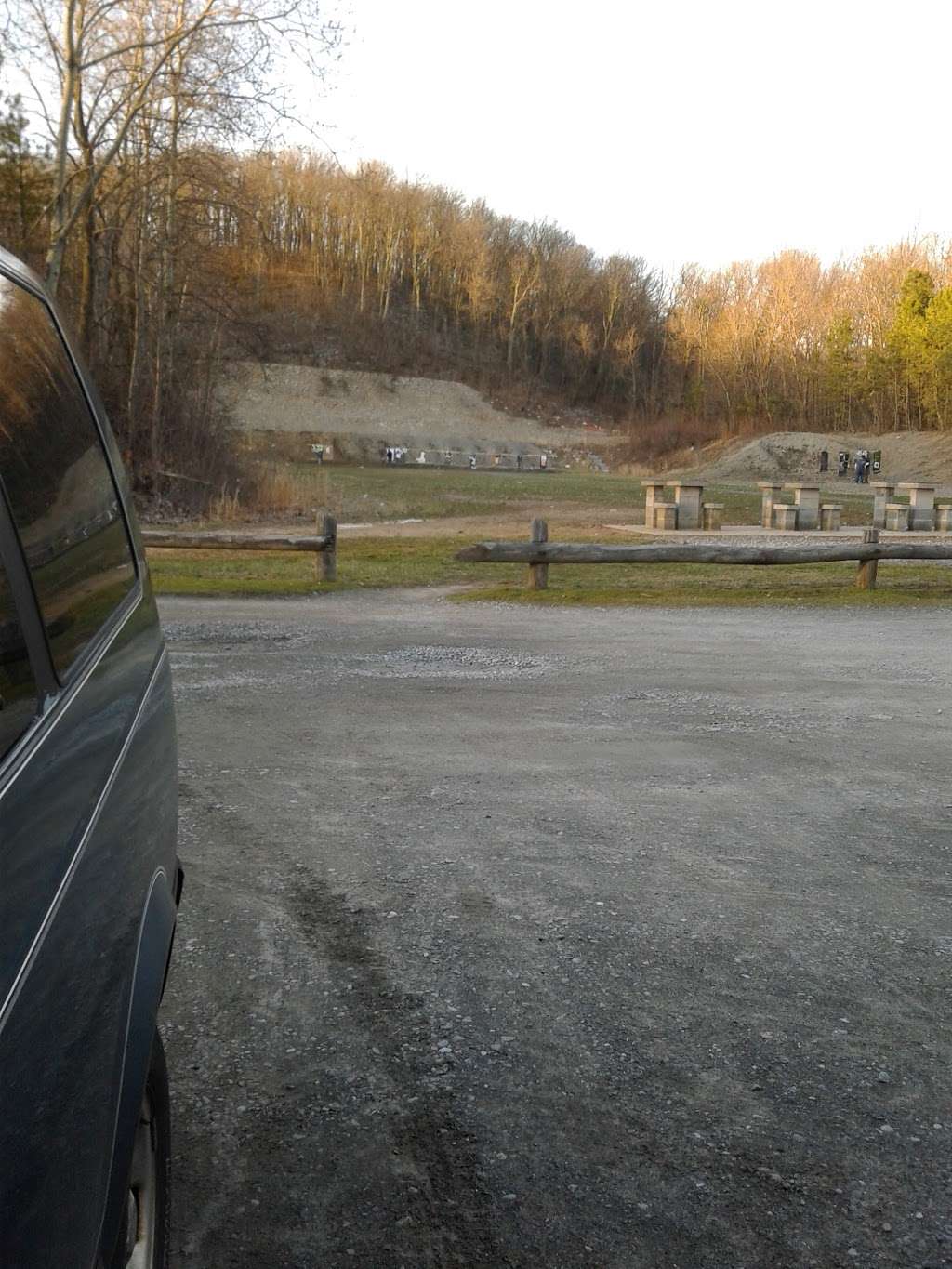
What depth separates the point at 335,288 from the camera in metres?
119

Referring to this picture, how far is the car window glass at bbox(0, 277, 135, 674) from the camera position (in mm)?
1978

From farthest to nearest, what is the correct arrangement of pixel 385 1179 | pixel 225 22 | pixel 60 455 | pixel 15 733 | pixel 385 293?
pixel 385 293
pixel 225 22
pixel 385 1179
pixel 60 455
pixel 15 733

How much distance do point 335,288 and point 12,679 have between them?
122 metres

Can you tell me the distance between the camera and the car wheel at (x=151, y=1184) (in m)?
1.93

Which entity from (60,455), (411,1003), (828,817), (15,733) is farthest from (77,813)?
(828,817)

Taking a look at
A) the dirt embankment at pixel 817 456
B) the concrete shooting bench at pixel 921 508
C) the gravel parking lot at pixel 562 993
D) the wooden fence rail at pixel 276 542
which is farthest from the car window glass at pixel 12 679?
the dirt embankment at pixel 817 456

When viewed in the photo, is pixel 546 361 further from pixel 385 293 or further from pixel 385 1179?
pixel 385 1179

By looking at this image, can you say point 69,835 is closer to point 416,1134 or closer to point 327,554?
point 416,1134

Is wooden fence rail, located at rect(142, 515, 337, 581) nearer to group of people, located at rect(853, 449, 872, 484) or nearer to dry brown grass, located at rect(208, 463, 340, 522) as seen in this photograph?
dry brown grass, located at rect(208, 463, 340, 522)

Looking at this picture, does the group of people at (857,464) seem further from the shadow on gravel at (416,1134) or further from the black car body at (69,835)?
the black car body at (69,835)

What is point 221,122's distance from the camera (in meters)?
23.3

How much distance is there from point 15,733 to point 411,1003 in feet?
7.86

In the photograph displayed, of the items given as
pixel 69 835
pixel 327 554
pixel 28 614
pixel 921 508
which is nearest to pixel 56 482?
pixel 28 614

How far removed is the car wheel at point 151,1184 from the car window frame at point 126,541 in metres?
0.61
